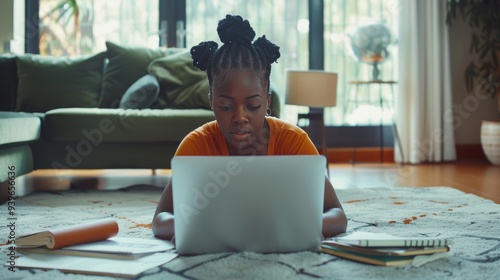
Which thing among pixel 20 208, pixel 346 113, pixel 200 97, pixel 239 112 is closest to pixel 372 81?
pixel 346 113

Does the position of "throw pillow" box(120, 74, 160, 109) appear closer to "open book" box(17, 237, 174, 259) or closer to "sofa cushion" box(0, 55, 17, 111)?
"sofa cushion" box(0, 55, 17, 111)

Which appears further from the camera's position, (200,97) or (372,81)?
(372,81)

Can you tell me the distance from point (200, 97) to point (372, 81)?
1537 mm

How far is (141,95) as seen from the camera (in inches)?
131

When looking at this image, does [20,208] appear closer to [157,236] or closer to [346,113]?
[157,236]

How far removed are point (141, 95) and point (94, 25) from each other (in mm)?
1593

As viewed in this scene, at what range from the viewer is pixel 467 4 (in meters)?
4.56

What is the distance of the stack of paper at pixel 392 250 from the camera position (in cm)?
130

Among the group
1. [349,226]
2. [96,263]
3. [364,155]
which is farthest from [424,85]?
[96,263]

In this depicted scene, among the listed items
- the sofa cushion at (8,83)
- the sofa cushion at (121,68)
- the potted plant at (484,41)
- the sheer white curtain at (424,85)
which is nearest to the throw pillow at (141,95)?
the sofa cushion at (121,68)

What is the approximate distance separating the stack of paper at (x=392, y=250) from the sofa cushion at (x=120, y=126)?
1.68 metres

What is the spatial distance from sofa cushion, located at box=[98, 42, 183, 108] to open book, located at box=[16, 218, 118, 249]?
2170 millimetres

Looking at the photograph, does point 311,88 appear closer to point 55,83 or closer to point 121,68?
point 121,68

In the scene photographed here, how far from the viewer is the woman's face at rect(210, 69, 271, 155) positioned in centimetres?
150
